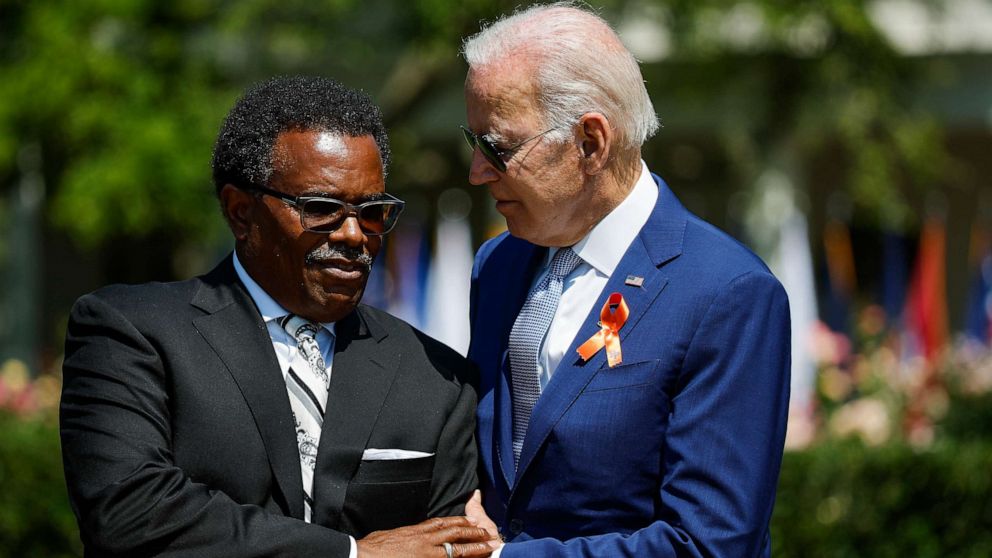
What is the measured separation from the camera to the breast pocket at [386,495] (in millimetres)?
2842

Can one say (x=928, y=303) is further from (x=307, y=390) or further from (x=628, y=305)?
(x=307, y=390)

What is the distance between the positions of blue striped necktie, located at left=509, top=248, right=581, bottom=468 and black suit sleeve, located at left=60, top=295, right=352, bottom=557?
0.52 m

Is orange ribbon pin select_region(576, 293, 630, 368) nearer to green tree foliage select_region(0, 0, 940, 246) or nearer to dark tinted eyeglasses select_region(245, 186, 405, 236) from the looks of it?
dark tinted eyeglasses select_region(245, 186, 405, 236)

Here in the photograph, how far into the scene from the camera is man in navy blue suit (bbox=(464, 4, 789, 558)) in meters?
2.72

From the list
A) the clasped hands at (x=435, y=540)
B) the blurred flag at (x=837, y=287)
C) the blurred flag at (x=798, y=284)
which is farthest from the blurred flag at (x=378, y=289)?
the clasped hands at (x=435, y=540)

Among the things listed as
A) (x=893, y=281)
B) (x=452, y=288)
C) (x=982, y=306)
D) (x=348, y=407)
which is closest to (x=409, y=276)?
(x=452, y=288)

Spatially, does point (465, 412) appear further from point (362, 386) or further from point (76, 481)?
point (76, 481)

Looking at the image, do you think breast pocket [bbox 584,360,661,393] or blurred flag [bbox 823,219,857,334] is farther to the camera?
blurred flag [bbox 823,219,857,334]

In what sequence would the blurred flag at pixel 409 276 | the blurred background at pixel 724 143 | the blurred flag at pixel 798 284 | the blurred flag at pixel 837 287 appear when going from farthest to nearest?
the blurred flag at pixel 409 276 < the blurred flag at pixel 837 287 < the blurred flag at pixel 798 284 < the blurred background at pixel 724 143

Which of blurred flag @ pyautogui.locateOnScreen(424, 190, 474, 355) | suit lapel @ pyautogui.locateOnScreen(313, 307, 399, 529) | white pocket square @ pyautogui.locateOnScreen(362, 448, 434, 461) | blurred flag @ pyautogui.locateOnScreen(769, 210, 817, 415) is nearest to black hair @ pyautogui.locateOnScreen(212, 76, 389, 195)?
suit lapel @ pyautogui.locateOnScreen(313, 307, 399, 529)

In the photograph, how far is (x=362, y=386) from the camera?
2.94m

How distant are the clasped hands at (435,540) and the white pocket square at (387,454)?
15 centimetres

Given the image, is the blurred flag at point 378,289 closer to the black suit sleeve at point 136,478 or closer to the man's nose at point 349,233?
the man's nose at point 349,233

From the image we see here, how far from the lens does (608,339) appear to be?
112 inches
